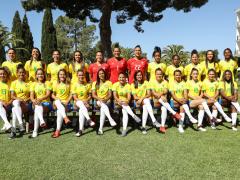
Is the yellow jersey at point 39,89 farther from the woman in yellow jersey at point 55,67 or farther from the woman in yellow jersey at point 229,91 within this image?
the woman in yellow jersey at point 229,91

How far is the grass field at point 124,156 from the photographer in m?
4.51

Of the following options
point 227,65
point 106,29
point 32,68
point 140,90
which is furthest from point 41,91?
point 106,29

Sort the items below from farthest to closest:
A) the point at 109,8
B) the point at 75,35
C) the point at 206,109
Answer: the point at 75,35
the point at 109,8
the point at 206,109

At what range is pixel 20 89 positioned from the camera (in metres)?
7.22

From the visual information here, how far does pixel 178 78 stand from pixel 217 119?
136 centimetres

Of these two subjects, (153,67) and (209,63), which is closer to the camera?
(153,67)

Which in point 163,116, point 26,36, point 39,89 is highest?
point 26,36

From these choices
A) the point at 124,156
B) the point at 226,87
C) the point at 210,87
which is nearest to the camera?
the point at 124,156

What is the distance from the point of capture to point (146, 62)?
7891 millimetres

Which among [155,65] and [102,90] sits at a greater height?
[155,65]

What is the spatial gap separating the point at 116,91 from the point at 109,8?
10.3m

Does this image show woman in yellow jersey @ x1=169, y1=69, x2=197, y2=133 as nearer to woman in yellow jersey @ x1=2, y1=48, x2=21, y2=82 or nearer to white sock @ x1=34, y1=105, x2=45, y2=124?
white sock @ x1=34, y1=105, x2=45, y2=124

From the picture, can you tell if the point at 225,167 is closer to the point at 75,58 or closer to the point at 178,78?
the point at 178,78

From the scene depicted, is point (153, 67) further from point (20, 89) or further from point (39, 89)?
point (20, 89)
